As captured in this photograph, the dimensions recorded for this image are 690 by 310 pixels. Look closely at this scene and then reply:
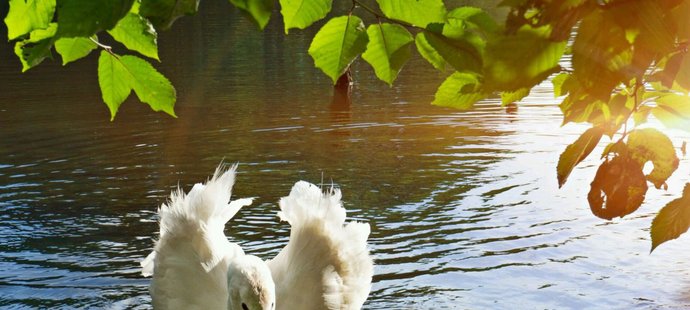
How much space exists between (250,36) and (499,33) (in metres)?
39.9

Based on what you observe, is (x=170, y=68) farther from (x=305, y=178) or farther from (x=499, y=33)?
(x=499, y=33)

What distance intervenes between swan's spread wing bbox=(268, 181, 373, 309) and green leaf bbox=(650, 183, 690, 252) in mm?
5802

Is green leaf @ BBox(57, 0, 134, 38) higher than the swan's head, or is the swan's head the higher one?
green leaf @ BBox(57, 0, 134, 38)

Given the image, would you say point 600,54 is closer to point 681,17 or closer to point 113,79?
point 681,17

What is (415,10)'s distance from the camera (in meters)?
1.57

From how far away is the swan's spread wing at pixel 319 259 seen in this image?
7223mm

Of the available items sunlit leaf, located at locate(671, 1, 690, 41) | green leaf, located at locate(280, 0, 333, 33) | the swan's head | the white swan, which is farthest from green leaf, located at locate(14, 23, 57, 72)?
the white swan

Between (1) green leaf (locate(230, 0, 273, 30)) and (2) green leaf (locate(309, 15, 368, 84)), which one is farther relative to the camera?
(2) green leaf (locate(309, 15, 368, 84))

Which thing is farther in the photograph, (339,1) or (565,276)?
(339,1)

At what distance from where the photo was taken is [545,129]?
1884 cm

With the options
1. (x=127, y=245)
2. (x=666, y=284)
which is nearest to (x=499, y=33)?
(x=666, y=284)

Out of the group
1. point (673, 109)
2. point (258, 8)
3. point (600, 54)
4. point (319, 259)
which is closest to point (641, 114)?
point (673, 109)

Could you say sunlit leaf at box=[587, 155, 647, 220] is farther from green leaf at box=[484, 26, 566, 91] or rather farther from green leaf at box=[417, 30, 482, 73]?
green leaf at box=[484, 26, 566, 91]

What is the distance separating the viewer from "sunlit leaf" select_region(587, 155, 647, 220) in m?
1.49
